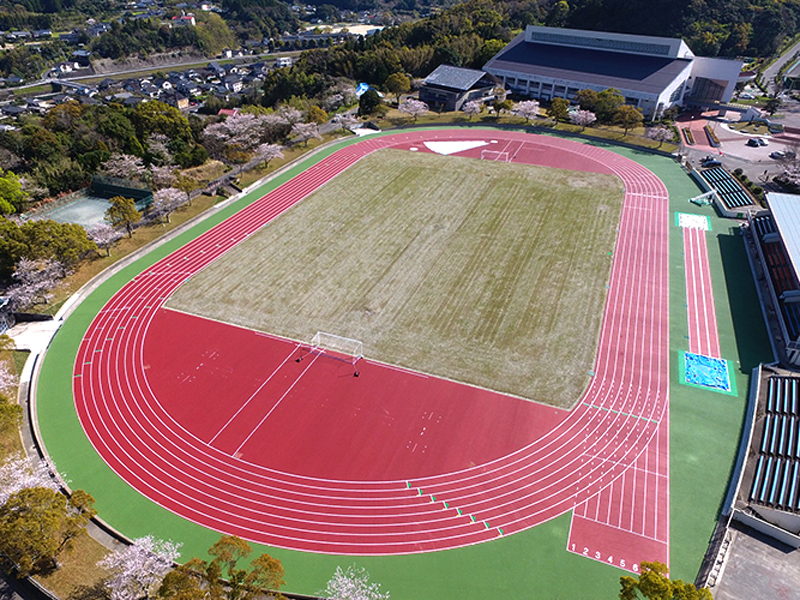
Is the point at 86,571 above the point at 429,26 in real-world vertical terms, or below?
below

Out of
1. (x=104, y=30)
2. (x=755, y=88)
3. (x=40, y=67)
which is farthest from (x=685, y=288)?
(x=104, y=30)

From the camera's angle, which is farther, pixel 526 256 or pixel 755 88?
pixel 755 88

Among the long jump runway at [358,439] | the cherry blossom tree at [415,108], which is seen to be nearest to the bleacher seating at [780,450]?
the long jump runway at [358,439]

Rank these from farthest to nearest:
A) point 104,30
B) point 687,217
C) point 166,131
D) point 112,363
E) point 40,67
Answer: point 104,30, point 40,67, point 166,131, point 687,217, point 112,363

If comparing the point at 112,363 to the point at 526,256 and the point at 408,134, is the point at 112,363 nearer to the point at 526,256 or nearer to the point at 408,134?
the point at 526,256

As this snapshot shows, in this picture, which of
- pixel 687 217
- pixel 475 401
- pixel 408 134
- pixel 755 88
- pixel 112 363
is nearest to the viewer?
pixel 475 401

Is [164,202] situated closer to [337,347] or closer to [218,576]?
[337,347]

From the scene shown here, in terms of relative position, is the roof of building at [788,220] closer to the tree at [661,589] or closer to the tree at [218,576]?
the tree at [661,589]
